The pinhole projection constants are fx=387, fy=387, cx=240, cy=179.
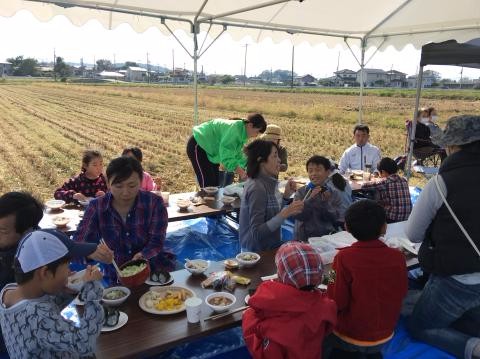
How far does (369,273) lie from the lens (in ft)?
6.28

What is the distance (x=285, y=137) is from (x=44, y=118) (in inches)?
430

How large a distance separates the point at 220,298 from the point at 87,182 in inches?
95.0

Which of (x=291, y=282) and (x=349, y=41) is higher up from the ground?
(x=349, y=41)

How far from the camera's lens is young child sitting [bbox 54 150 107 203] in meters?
3.82

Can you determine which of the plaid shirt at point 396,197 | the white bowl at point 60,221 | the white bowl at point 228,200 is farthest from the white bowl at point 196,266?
the plaid shirt at point 396,197

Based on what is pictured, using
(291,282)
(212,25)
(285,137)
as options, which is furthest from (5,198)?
(285,137)

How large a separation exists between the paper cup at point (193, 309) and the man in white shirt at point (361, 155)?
4.42 metres

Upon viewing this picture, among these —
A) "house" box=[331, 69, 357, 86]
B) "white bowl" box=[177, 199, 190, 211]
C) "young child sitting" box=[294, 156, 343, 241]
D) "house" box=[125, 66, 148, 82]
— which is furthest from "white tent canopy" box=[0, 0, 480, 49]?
"house" box=[125, 66, 148, 82]

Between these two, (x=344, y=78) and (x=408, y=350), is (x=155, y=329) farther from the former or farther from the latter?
(x=344, y=78)

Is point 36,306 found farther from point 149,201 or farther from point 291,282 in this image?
point 149,201

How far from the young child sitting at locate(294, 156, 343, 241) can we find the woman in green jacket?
1404mm

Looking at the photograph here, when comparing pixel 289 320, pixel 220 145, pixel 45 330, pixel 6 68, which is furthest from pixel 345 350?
pixel 6 68

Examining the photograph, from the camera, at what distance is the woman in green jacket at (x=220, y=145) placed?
4.60 meters

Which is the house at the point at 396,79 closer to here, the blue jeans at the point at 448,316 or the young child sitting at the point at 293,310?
the blue jeans at the point at 448,316
